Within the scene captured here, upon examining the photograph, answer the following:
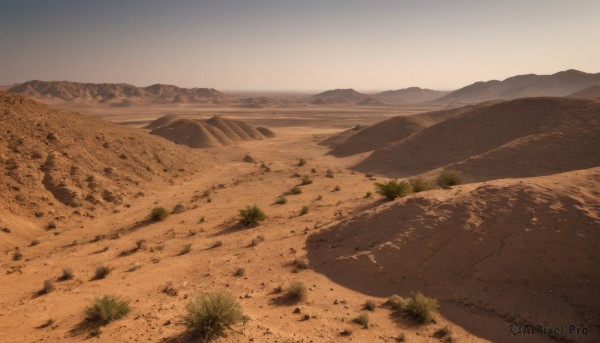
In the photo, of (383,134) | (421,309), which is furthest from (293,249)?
(383,134)

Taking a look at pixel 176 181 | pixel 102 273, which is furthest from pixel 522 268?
pixel 176 181

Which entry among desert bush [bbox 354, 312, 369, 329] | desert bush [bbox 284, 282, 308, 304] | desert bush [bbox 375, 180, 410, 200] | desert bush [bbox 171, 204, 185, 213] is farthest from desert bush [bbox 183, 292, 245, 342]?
desert bush [bbox 171, 204, 185, 213]

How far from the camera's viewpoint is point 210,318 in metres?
5.80

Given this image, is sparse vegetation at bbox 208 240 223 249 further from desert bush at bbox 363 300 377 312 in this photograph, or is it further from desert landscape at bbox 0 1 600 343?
desert bush at bbox 363 300 377 312

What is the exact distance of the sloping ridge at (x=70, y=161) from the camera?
54.2 feet

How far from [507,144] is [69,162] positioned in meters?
25.5

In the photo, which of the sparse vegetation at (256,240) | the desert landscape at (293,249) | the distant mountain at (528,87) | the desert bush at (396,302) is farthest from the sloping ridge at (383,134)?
the distant mountain at (528,87)

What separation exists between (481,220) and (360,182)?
38.3 ft

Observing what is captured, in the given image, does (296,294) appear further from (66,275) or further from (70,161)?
(70,161)

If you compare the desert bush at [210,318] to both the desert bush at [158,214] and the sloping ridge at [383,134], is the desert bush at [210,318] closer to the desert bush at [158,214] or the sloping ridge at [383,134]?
the desert bush at [158,214]

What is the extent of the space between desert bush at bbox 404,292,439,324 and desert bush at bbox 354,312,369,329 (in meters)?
0.93

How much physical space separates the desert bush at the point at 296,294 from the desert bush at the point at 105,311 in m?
3.11

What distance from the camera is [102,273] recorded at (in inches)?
382

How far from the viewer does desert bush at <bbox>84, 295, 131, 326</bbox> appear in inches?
260
